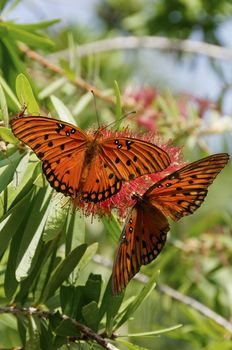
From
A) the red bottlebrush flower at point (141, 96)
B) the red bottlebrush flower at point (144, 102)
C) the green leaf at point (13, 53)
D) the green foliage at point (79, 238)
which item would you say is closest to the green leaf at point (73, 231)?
the green foliage at point (79, 238)

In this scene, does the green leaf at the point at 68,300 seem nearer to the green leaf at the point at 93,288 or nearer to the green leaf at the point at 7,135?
the green leaf at the point at 93,288

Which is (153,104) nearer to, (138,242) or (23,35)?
(23,35)

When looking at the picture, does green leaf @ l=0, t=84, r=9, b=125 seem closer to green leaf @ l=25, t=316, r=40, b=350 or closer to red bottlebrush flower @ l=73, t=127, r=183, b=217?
red bottlebrush flower @ l=73, t=127, r=183, b=217

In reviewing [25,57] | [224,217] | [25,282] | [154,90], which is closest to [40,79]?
[25,57]

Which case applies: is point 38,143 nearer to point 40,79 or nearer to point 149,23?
point 40,79

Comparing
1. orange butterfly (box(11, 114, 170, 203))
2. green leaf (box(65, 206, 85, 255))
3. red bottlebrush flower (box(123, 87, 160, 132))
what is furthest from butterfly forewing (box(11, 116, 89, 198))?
red bottlebrush flower (box(123, 87, 160, 132))
